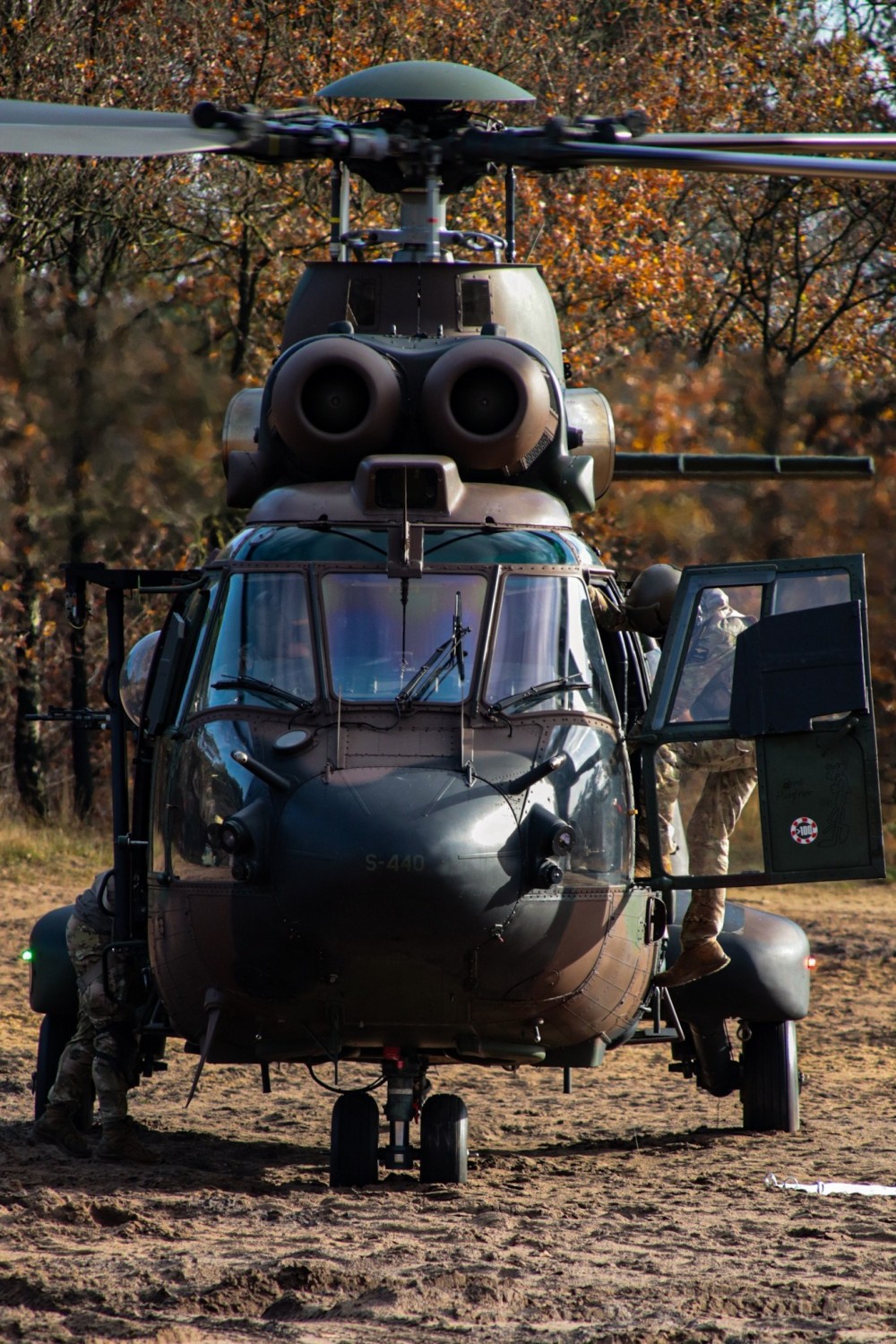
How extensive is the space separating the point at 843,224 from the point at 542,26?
462 cm

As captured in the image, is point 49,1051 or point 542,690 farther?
point 49,1051

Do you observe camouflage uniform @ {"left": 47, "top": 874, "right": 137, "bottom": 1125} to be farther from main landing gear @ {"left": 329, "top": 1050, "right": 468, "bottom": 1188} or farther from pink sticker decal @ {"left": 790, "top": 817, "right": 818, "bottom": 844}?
pink sticker decal @ {"left": 790, "top": 817, "right": 818, "bottom": 844}

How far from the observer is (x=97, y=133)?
674cm

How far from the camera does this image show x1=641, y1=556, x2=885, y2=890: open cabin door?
6.86 m

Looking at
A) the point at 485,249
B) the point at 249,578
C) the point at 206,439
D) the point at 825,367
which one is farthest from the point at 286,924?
the point at 825,367

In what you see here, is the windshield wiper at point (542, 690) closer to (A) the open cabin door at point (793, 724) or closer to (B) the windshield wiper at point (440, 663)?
(B) the windshield wiper at point (440, 663)

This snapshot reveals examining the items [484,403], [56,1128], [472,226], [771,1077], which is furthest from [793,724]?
[472,226]

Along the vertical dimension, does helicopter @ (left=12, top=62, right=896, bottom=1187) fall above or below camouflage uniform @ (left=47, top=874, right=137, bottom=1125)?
above

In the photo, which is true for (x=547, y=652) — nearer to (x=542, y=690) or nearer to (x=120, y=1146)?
(x=542, y=690)

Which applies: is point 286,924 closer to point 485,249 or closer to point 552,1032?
point 552,1032

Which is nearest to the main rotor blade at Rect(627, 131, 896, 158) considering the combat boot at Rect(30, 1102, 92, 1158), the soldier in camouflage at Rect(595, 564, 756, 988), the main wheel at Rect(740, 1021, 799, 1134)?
the soldier in camouflage at Rect(595, 564, 756, 988)

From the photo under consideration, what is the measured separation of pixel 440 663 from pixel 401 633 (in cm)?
21

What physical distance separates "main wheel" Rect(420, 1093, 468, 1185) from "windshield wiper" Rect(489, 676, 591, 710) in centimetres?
144

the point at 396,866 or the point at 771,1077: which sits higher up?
the point at 396,866
